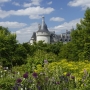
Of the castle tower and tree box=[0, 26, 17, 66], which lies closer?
tree box=[0, 26, 17, 66]

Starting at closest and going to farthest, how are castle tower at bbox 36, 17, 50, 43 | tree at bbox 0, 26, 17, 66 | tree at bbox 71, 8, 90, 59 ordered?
1. tree at bbox 0, 26, 17, 66
2. tree at bbox 71, 8, 90, 59
3. castle tower at bbox 36, 17, 50, 43

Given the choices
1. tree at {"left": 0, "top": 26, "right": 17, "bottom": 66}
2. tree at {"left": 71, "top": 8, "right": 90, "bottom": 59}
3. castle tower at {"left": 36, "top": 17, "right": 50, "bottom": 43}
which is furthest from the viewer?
castle tower at {"left": 36, "top": 17, "right": 50, "bottom": 43}

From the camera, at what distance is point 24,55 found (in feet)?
81.0

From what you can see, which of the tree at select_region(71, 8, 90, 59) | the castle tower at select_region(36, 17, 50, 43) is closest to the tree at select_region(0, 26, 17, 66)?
Answer: the tree at select_region(71, 8, 90, 59)

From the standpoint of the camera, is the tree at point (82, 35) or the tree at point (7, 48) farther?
the tree at point (82, 35)

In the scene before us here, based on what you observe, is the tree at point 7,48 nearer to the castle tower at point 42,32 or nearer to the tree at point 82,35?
the tree at point 82,35

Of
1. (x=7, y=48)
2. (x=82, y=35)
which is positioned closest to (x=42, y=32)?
(x=82, y=35)

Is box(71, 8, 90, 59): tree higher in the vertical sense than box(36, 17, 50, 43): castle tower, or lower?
lower

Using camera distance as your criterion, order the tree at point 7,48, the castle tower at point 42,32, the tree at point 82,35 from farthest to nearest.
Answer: the castle tower at point 42,32 → the tree at point 82,35 → the tree at point 7,48

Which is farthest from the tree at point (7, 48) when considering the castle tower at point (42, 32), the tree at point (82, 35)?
the castle tower at point (42, 32)

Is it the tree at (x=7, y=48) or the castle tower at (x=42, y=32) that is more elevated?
the castle tower at (x=42, y=32)

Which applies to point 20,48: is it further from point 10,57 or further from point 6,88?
point 6,88

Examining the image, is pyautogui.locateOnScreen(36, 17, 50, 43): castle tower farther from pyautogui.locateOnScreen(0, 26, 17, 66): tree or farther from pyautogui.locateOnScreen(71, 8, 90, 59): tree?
pyautogui.locateOnScreen(0, 26, 17, 66): tree

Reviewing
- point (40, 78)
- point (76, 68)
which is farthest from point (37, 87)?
point (76, 68)
